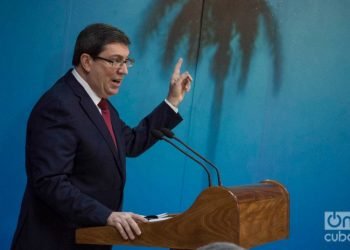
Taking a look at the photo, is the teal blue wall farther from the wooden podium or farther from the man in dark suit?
A: the wooden podium

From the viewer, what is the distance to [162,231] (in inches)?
73.5

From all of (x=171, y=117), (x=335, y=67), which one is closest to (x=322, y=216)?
(x=335, y=67)

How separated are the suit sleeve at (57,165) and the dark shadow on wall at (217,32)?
140cm

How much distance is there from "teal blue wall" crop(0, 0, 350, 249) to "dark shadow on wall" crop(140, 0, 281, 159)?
0.08 ft

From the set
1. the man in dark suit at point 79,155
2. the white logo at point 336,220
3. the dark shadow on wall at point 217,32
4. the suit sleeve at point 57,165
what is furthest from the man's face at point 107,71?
the white logo at point 336,220

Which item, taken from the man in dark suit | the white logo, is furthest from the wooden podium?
the white logo

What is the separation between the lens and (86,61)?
7.65ft

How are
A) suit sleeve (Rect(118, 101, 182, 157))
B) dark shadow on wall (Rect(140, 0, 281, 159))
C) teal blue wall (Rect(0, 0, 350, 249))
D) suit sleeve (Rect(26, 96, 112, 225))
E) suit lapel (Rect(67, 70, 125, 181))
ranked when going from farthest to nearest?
dark shadow on wall (Rect(140, 0, 281, 159)) < teal blue wall (Rect(0, 0, 350, 249)) < suit sleeve (Rect(118, 101, 182, 157)) < suit lapel (Rect(67, 70, 125, 181)) < suit sleeve (Rect(26, 96, 112, 225))

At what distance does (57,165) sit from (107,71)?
45 centimetres

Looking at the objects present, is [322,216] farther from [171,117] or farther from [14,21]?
[14,21]

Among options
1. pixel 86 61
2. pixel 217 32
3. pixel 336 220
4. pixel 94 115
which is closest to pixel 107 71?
pixel 86 61

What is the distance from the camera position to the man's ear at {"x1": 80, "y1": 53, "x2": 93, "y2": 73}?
91.7 inches

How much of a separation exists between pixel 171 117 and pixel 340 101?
159 centimetres

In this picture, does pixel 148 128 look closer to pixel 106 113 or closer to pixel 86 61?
pixel 106 113
